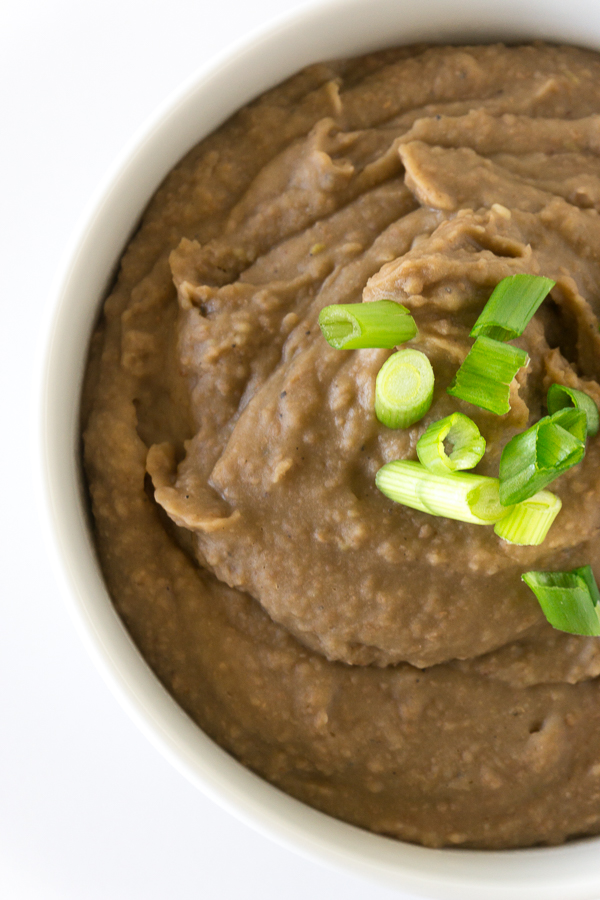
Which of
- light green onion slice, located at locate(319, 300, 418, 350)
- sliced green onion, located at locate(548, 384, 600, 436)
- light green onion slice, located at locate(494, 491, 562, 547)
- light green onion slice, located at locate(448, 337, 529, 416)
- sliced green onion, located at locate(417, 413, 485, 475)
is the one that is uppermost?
light green onion slice, located at locate(319, 300, 418, 350)

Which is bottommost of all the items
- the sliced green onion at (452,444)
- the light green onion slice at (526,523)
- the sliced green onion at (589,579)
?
the sliced green onion at (589,579)

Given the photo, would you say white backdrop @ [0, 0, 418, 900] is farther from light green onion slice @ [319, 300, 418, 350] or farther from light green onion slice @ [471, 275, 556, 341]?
light green onion slice @ [471, 275, 556, 341]

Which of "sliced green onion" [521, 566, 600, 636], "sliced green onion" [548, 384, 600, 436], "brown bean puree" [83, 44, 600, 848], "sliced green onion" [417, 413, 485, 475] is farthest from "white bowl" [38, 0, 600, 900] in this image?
"sliced green onion" [548, 384, 600, 436]

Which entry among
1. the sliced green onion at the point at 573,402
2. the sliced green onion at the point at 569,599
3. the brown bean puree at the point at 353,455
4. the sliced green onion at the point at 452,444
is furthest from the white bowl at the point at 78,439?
the sliced green onion at the point at 573,402

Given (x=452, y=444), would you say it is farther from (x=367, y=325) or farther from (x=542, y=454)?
(x=367, y=325)

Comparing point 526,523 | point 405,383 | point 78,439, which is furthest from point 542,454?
point 78,439

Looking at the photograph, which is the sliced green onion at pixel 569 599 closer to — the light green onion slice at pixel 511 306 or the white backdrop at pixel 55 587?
the light green onion slice at pixel 511 306

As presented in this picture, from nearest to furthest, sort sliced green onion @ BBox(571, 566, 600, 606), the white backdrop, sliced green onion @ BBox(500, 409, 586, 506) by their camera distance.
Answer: sliced green onion @ BBox(500, 409, 586, 506) → sliced green onion @ BBox(571, 566, 600, 606) → the white backdrop
